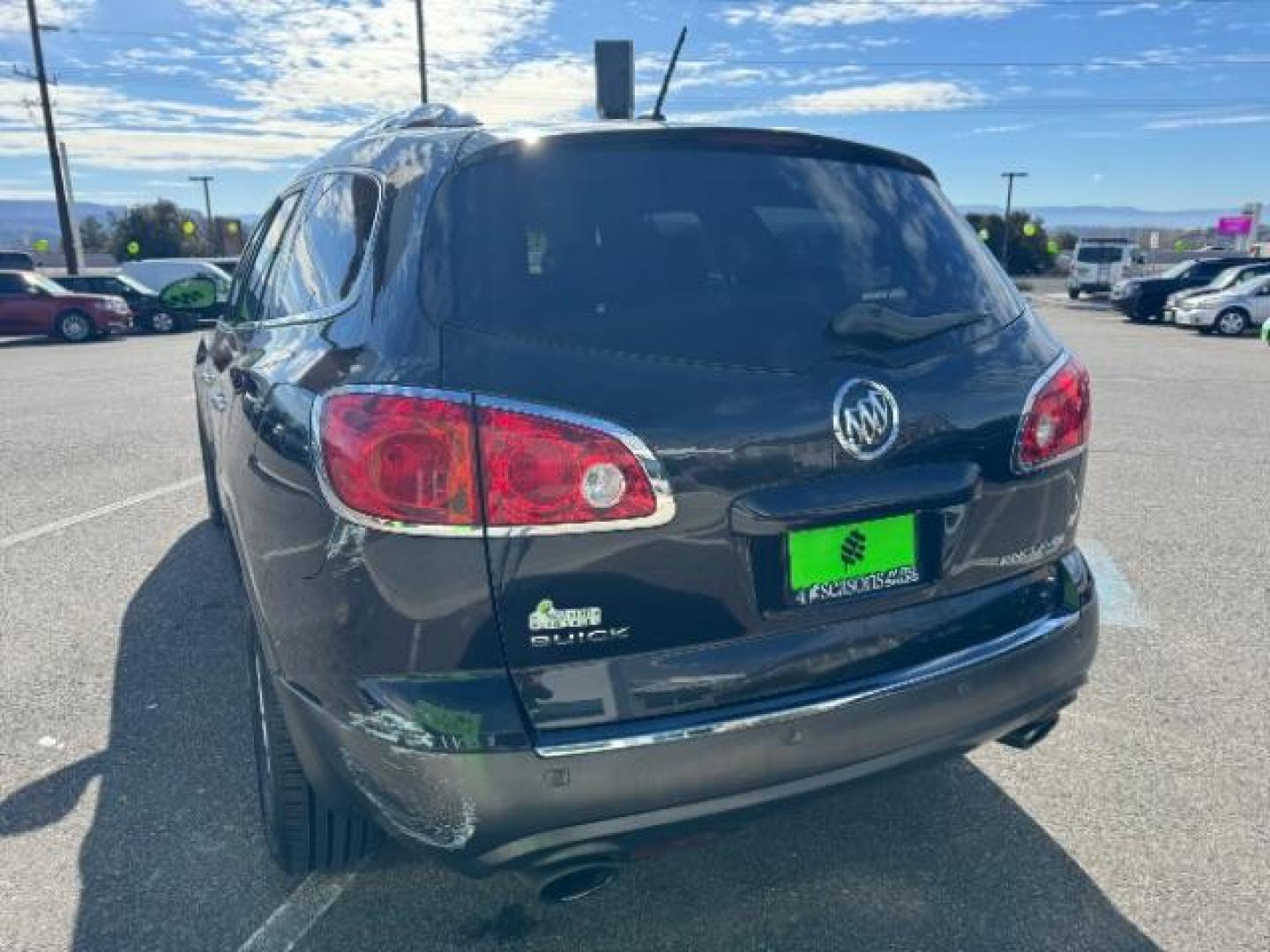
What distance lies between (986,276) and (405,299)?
1.41m

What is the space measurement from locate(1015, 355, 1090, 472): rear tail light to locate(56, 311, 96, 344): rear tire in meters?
23.4

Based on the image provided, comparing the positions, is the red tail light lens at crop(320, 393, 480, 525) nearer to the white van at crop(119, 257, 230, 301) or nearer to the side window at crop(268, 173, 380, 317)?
the side window at crop(268, 173, 380, 317)

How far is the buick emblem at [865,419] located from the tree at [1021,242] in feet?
197

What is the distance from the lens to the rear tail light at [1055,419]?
7.32ft

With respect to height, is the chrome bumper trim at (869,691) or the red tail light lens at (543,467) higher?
the red tail light lens at (543,467)

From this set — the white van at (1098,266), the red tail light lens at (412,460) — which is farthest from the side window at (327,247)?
the white van at (1098,266)

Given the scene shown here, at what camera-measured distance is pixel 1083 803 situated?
9.09ft

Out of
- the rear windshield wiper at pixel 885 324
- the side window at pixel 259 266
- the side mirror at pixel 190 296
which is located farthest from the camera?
the side mirror at pixel 190 296

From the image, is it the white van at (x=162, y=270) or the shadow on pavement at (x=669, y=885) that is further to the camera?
the white van at (x=162, y=270)

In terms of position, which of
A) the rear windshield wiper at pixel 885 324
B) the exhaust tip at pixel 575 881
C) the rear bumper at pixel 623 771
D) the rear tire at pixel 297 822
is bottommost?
the rear tire at pixel 297 822

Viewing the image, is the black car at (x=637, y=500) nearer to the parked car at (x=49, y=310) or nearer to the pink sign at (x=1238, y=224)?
the parked car at (x=49, y=310)

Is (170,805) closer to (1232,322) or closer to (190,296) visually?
(190,296)

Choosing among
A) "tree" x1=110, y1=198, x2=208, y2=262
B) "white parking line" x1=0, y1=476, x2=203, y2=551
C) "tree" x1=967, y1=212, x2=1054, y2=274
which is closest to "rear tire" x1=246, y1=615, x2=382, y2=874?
"white parking line" x1=0, y1=476, x2=203, y2=551

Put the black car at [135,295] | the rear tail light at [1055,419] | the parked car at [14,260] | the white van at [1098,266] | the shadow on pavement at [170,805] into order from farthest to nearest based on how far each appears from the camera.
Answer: the white van at [1098,266], the parked car at [14,260], the black car at [135,295], the shadow on pavement at [170,805], the rear tail light at [1055,419]
